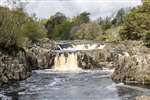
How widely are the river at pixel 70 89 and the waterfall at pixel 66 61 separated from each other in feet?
25.8

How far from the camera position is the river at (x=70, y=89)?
39031 mm

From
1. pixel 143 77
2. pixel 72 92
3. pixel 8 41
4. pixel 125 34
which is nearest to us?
pixel 72 92

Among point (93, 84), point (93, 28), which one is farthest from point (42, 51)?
point (93, 28)

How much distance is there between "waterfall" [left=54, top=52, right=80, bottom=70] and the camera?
62719 millimetres

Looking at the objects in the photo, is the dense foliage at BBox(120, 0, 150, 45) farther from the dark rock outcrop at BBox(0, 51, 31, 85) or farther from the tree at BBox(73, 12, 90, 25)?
the tree at BBox(73, 12, 90, 25)

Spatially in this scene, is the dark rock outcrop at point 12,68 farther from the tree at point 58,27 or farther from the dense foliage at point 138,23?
the tree at point 58,27

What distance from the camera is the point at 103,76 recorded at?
52656mm

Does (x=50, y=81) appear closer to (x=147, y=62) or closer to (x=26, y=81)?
(x=26, y=81)

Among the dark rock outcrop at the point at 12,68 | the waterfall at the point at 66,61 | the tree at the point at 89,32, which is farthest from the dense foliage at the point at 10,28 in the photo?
the tree at the point at 89,32

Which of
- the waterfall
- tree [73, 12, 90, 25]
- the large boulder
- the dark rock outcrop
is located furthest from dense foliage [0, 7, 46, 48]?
tree [73, 12, 90, 25]

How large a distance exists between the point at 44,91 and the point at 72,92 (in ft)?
9.53

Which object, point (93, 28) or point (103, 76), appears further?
point (93, 28)

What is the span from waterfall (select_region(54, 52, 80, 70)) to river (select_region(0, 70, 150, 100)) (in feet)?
25.8

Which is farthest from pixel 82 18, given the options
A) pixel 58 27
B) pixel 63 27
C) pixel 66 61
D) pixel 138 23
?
pixel 66 61
